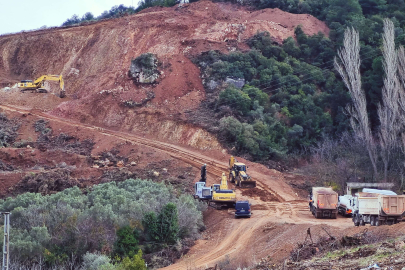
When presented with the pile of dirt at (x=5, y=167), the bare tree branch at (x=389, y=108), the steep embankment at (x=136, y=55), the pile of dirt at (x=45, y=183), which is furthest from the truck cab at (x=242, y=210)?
the pile of dirt at (x=5, y=167)

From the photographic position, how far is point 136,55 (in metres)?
58.0

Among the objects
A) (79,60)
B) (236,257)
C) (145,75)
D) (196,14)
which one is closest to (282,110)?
(145,75)

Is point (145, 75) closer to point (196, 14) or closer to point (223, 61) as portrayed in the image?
point (223, 61)

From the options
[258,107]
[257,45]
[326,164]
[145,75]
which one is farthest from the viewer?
[257,45]

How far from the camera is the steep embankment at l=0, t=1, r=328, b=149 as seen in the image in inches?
1943

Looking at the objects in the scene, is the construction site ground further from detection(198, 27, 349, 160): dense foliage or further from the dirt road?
detection(198, 27, 349, 160): dense foliage

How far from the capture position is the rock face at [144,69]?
52406 mm

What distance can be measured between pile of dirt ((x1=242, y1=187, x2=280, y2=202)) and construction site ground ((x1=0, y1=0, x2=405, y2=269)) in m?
0.10

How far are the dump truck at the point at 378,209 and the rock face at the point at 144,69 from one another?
97.1ft

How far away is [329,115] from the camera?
5028 centimetres

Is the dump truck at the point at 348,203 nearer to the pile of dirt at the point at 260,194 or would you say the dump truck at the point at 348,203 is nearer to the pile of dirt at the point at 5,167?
the pile of dirt at the point at 260,194

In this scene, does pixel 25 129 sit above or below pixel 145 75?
below

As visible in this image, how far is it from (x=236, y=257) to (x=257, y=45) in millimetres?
37050

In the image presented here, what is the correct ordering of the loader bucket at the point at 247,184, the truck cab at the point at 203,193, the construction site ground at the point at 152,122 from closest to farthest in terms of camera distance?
the construction site ground at the point at 152,122 < the truck cab at the point at 203,193 < the loader bucket at the point at 247,184
